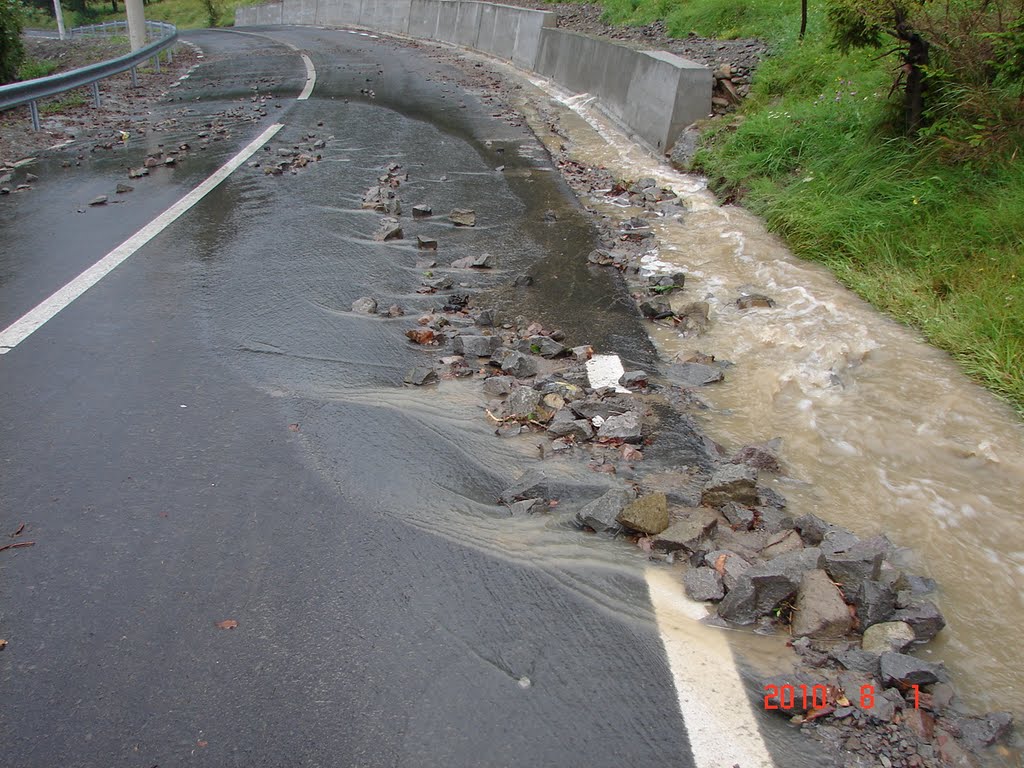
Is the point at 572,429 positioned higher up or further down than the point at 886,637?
further down

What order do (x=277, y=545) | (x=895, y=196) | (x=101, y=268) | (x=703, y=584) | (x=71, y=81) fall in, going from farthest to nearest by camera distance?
(x=71, y=81) → (x=895, y=196) → (x=101, y=268) → (x=277, y=545) → (x=703, y=584)

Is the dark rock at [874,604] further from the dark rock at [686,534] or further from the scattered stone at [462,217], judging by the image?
the scattered stone at [462,217]

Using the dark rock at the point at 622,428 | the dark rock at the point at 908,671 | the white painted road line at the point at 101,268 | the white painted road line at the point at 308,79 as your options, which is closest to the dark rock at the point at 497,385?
the dark rock at the point at 622,428

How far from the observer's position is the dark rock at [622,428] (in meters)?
4.77

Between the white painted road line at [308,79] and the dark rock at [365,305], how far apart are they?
1152cm

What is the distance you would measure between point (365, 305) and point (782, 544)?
3760mm

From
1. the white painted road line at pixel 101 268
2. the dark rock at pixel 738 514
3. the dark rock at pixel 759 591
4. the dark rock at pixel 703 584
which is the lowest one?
the white painted road line at pixel 101 268

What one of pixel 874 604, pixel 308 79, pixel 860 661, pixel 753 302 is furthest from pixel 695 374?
pixel 308 79

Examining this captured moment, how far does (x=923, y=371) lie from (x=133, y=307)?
5636mm

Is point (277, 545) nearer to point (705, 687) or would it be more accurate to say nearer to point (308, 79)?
point (705, 687)

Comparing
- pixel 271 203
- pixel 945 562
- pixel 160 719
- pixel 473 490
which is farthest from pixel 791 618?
pixel 271 203

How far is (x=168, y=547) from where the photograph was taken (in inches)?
144

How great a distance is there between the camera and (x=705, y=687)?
118 inches

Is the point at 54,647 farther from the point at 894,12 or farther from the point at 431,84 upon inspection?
the point at 431,84
